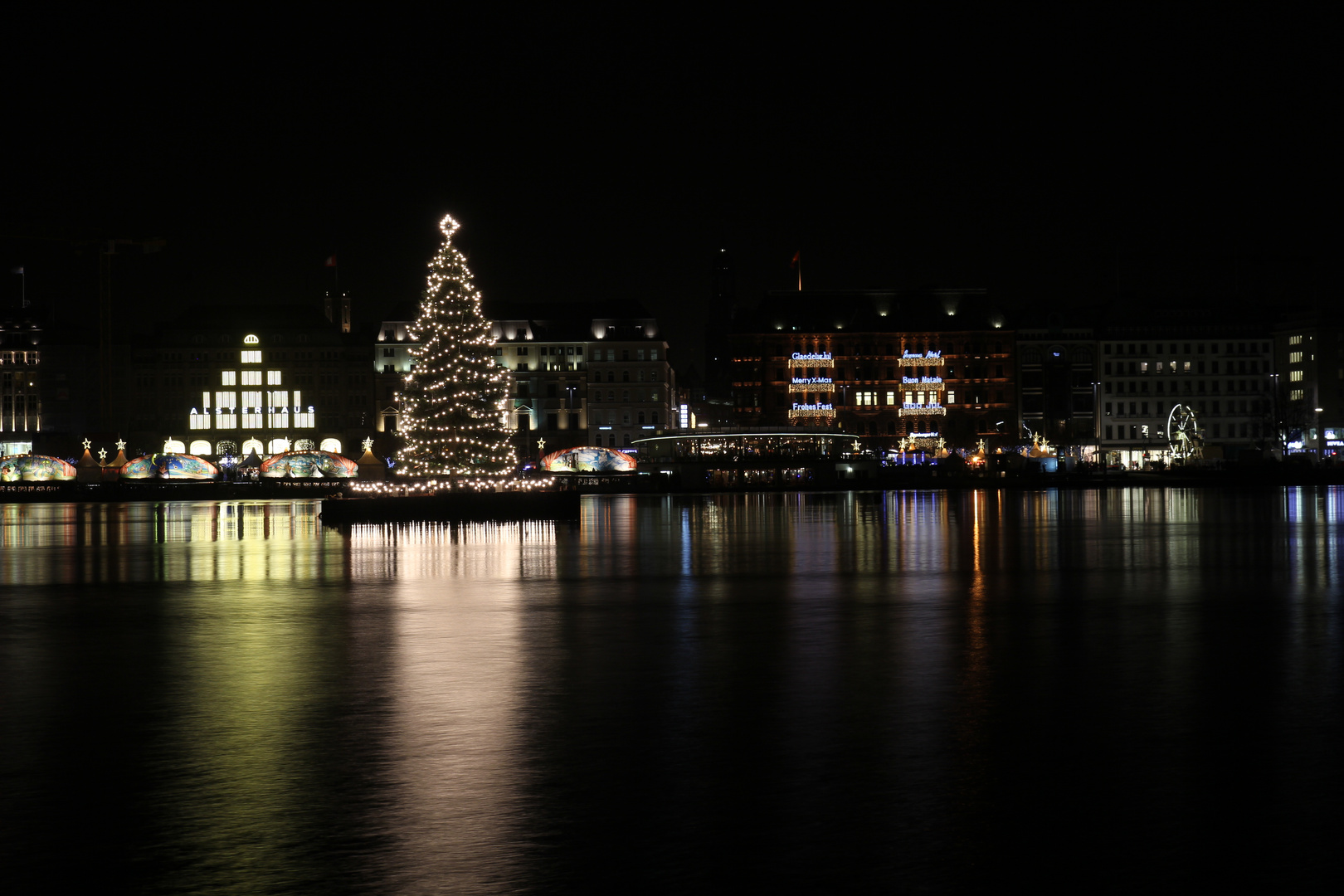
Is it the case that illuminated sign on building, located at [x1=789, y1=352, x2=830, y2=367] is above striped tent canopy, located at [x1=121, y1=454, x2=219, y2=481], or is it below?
above

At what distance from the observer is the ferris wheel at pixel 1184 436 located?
397 ft

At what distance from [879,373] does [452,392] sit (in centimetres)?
9331

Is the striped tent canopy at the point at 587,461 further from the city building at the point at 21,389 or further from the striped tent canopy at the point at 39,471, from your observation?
the city building at the point at 21,389

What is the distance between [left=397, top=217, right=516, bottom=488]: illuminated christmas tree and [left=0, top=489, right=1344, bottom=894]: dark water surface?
2479 centimetres

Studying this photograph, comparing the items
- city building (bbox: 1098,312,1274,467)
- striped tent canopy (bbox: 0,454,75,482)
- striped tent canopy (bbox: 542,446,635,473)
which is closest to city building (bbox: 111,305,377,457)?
striped tent canopy (bbox: 542,446,635,473)

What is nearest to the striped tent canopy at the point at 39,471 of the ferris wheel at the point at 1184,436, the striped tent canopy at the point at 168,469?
the striped tent canopy at the point at 168,469

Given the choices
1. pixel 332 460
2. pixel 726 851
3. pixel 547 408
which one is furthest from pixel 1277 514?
pixel 547 408

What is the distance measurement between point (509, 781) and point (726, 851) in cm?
221

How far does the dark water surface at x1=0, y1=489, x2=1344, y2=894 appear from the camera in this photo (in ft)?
26.6

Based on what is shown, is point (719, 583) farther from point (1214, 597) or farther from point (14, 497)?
point (14, 497)

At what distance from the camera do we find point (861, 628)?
17.7 m

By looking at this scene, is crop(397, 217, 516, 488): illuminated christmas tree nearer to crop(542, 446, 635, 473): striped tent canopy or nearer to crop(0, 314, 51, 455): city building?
crop(542, 446, 635, 473): striped tent canopy

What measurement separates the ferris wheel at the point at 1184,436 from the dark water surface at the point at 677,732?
101106 millimetres

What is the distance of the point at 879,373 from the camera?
13912 centimetres
